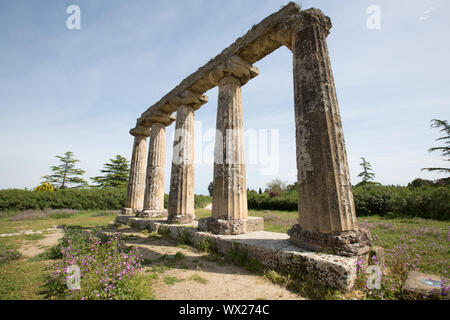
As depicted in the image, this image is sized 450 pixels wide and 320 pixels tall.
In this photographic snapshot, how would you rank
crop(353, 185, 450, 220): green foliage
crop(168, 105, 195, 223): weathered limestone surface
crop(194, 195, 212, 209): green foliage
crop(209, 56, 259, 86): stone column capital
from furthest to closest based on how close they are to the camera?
crop(194, 195, 212, 209): green foliage, crop(353, 185, 450, 220): green foliage, crop(168, 105, 195, 223): weathered limestone surface, crop(209, 56, 259, 86): stone column capital

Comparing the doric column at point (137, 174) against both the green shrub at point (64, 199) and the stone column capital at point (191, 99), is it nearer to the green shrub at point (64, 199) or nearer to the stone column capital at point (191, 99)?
the stone column capital at point (191, 99)

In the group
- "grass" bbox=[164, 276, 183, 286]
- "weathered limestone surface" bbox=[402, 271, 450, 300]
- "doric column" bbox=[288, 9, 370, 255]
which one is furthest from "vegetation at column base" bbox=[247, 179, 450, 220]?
"grass" bbox=[164, 276, 183, 286]

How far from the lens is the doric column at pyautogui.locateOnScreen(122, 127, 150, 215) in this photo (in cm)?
1192

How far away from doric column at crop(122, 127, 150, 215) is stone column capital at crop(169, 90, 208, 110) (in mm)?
4590

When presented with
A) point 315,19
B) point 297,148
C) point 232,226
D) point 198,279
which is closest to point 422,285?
point 297,148

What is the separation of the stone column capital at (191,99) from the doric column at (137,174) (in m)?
4.59

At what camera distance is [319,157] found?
397cm

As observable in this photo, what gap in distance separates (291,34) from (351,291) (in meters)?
5.90

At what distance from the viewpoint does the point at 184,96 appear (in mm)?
8711

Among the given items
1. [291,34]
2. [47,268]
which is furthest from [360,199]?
[47,268]

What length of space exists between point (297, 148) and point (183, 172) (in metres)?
5.24

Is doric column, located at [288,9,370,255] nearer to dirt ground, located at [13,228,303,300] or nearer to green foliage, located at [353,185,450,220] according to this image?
dirt ground, located at [13,228,303,300]

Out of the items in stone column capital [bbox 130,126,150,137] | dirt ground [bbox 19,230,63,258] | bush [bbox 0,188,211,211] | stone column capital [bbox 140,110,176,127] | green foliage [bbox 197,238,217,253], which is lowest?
dirt ground [bbox 19,230,63,258]
